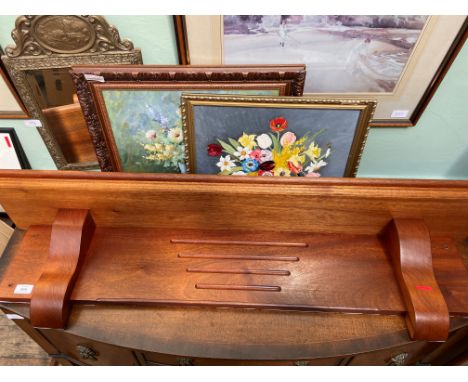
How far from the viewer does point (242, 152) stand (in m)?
0.96

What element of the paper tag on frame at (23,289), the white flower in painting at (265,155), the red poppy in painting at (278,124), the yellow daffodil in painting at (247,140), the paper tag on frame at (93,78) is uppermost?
the paper tag on frame at (93,78)

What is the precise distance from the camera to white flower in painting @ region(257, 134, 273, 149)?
924mm

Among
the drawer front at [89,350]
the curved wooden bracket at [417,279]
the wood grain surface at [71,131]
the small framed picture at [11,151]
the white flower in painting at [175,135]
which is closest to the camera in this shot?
the curved wooden bracket at [417,279]

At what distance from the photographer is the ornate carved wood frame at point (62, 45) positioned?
928 mm

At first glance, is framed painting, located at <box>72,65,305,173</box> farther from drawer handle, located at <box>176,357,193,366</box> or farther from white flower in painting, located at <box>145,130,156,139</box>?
drawer handle, located at <box>176,357,193,366</box>

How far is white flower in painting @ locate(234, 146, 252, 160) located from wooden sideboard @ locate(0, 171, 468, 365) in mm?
117

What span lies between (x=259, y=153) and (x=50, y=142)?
0.82 m

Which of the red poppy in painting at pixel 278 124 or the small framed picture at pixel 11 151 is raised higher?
the red poppy in painting at pixel 278 124

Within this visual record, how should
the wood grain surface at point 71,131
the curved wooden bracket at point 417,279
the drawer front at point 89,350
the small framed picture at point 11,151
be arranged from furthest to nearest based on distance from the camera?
the small framed picture at point 11,151 < the wood grain surface at point 71,131 < the drawer front at point 89,350 < the curved wooden bracket at point 417,279

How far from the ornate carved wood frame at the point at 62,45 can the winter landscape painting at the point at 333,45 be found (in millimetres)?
325

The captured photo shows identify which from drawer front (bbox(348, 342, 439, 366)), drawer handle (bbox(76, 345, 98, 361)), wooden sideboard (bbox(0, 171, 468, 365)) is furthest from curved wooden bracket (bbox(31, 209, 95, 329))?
drawer front (bbox(348, 342, 439, 366))

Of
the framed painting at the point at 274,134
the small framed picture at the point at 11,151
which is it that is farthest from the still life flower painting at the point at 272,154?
the small framed picture at the point at 11,151

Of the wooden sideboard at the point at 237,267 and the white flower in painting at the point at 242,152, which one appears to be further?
the white flower in painting at the point at 242,152

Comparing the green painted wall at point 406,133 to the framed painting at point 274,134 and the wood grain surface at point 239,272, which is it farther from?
the wood grain surface at point 239,272
